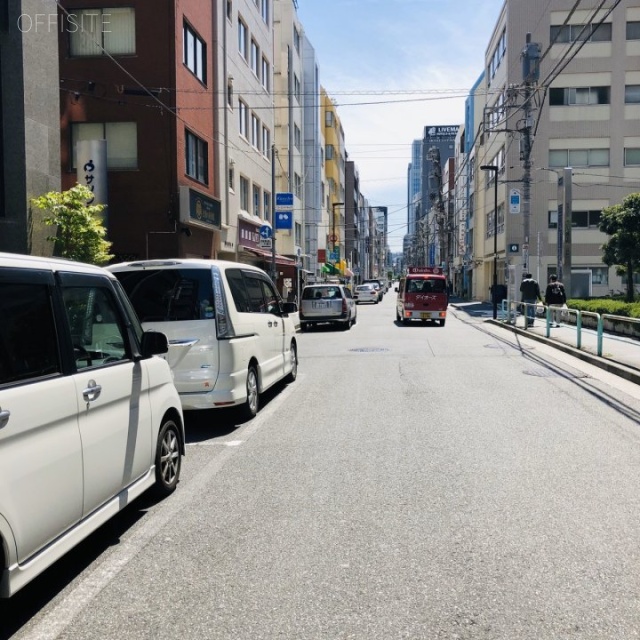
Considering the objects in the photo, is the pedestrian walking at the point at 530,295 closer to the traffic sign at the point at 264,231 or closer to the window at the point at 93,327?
the traffic sign at the point at 264,231

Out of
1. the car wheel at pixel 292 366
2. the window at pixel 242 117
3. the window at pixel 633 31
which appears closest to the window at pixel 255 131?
the window at pixel 242 117

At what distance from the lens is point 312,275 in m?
58.3

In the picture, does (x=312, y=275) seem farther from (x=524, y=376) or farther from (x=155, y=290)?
(x=155, y=290)

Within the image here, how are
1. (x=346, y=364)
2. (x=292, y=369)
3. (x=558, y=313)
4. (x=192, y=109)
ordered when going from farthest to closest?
(x=192, y=109)
(x=558, y=313)
(x=346, y=364)
(x=292, y=369)

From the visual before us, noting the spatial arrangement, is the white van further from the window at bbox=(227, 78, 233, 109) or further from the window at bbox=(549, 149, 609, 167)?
the window at bbox=(549, 149, 609, 167)

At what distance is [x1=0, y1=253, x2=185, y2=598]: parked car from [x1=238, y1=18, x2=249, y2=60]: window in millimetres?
27334

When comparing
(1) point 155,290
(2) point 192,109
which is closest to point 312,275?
(2) point 192,109

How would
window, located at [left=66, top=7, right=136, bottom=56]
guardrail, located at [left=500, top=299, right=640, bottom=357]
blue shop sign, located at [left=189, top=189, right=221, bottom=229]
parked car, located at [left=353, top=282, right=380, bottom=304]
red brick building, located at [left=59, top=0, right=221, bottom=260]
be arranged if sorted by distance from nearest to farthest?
guardrail, located at [left=500, top=299, right=640, bottom=357], red brick building, located at [left=59, top=0, right=221, bottom=260], window, located at [left=66, top=7, right=136, bottom=56], blue shop sign, located at [left=189, top=189, right=221, bottom=229], parked car, located at [left=353, top=282, right=380, bottom=304]

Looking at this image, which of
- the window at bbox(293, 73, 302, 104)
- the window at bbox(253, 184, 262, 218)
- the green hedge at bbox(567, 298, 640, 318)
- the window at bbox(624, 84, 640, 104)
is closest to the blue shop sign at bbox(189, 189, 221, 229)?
the window at bbox(253, 184, 262, 218)

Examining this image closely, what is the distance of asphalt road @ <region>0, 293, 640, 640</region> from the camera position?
3297 mm

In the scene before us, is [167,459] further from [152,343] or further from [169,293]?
[169,293]

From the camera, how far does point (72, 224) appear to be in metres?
12.5

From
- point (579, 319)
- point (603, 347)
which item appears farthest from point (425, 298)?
point (603, 347)

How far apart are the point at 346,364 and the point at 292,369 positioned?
2.82m
